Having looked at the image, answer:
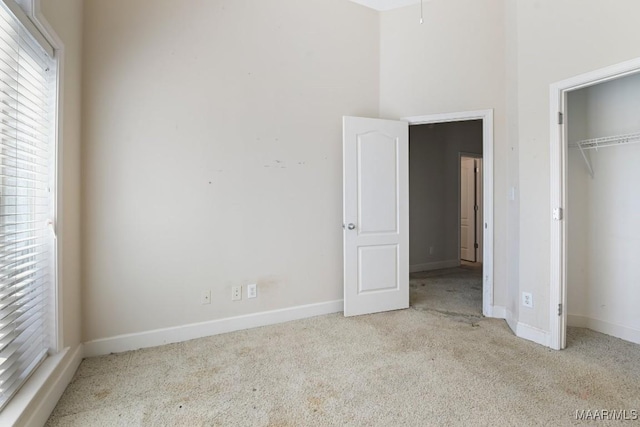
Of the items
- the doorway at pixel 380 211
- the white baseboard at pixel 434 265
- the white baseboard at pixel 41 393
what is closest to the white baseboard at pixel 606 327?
the doorway at pixel 380 211

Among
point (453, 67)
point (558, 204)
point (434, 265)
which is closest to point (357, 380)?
point (558, 204)

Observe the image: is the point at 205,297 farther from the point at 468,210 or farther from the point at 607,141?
the point at 468,210

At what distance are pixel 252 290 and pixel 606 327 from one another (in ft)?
10.1

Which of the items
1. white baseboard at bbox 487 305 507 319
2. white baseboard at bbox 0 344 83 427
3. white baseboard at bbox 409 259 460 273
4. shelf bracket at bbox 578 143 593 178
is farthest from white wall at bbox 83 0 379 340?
white baseboard at bbox 409 259 460 273

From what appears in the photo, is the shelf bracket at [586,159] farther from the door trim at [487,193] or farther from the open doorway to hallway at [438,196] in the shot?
the open doorway to hallway at [438,196]

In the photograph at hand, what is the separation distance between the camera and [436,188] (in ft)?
17.6

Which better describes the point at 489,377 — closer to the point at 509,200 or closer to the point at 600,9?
the point at 509,200

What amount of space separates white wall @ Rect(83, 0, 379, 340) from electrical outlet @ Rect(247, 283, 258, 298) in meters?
0.05

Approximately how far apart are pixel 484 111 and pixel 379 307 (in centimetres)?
220

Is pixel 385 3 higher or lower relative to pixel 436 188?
higher

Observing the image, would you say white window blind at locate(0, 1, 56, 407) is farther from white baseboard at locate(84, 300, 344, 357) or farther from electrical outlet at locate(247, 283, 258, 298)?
electrical outlet at locate(247, 283, 258, 298)

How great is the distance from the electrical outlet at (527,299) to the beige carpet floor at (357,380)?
0.29m

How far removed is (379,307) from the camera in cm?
324

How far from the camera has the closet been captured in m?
2.54
